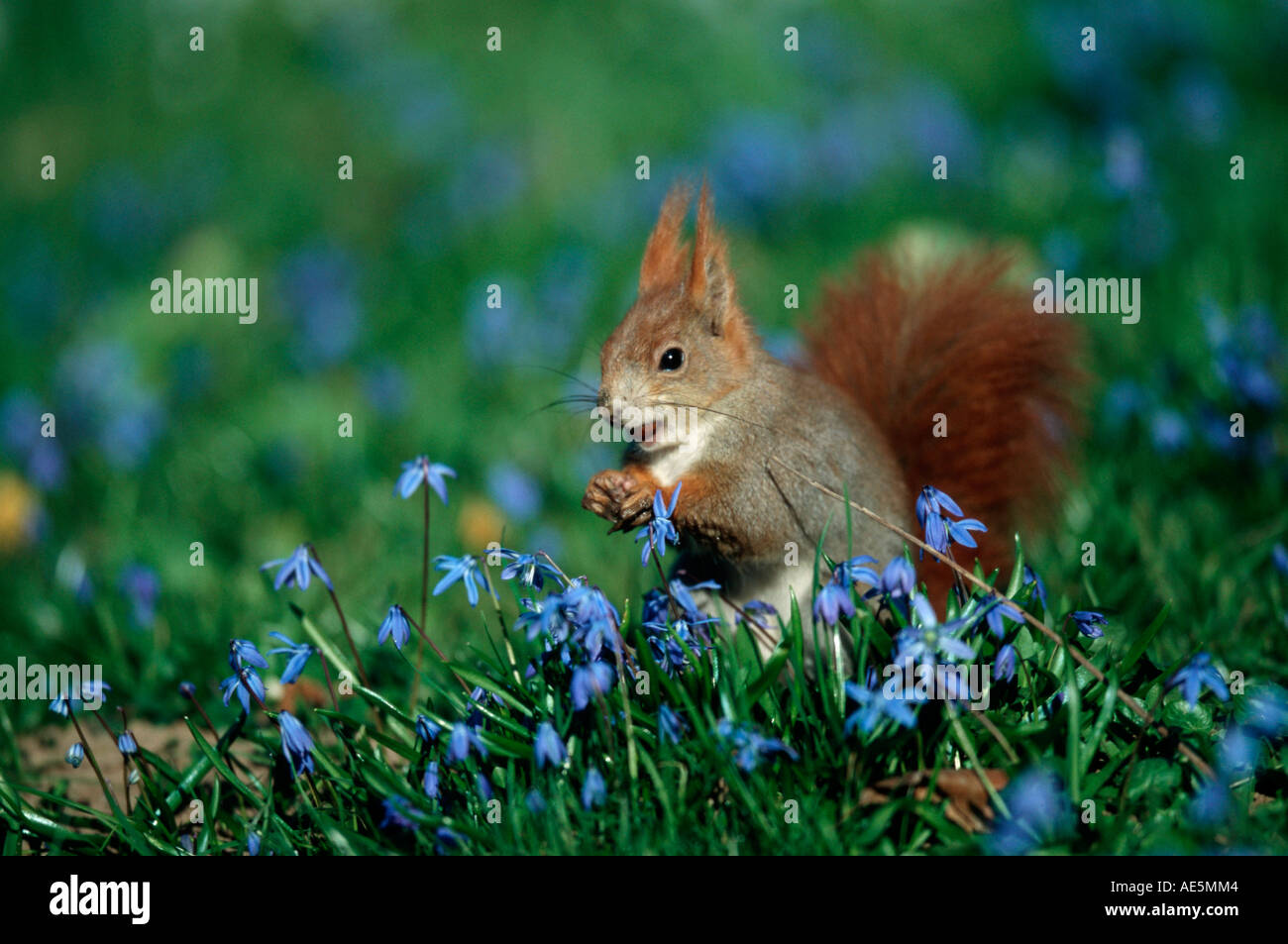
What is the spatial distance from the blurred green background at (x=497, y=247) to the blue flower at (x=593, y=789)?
105cm

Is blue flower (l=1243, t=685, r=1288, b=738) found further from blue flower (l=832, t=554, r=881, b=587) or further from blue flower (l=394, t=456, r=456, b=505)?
blue flower (l=394, t=456, r=456, b=505)

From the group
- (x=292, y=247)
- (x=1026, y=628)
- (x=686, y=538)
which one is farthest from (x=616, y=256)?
(x=1026, y=628)

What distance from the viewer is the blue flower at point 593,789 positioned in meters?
1.98

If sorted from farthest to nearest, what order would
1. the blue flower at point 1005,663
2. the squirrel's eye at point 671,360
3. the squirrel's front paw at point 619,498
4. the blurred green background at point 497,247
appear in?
the blurred green background at point 497,247 < the squirrel's eye at point 671,360 < the squirrel's front paw at point 619,498 < the blue flower at point 1005,663

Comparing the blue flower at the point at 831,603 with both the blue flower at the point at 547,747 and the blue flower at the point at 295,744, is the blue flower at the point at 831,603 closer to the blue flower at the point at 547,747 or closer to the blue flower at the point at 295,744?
the blue flower at the point at 547,747

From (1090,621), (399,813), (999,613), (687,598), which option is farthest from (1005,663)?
(399,813)

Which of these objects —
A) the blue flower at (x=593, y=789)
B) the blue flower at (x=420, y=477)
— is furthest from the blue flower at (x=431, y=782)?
the blue flower at (x=420, y=477)

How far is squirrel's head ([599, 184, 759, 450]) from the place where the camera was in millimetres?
2436

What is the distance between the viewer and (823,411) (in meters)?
2.53

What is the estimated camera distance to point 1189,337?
4035 millimetres

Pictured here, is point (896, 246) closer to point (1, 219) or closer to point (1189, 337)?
point (1189, 337)

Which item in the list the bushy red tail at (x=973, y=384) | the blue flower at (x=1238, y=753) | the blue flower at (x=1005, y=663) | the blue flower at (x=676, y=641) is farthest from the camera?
the bushy red tail at (x=973, y=384)

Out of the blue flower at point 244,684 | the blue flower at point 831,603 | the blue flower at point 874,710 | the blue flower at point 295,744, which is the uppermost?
the blue flower at point 831,603

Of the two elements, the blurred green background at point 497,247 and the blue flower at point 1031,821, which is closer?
the blue flower at point 1031,821
